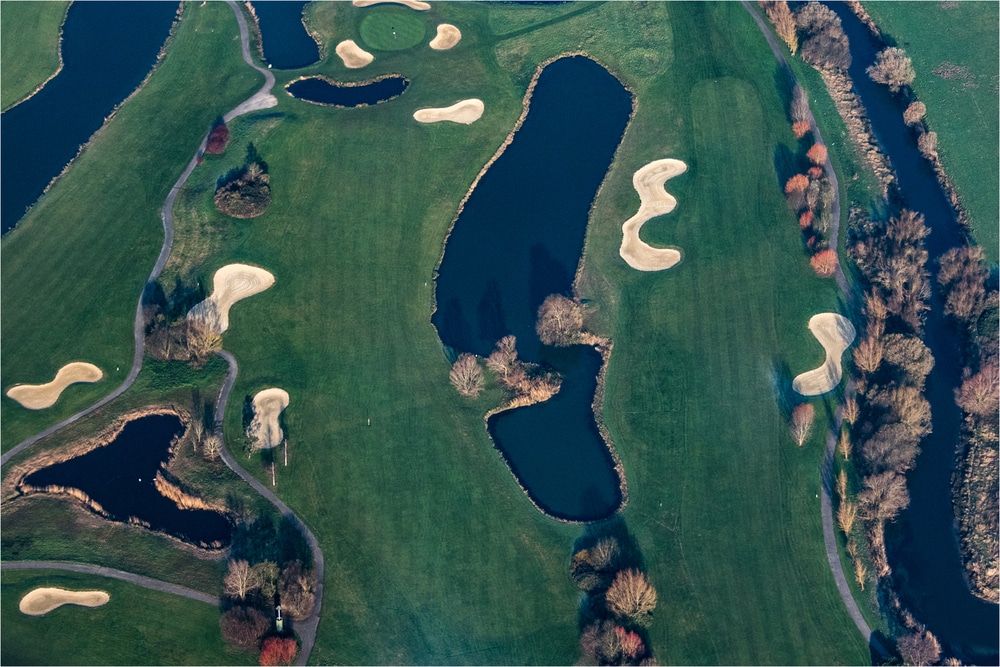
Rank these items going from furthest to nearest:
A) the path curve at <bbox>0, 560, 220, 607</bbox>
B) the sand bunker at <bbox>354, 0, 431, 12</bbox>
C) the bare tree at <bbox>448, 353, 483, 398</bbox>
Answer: the sand bunker at <bbox>354, 0, 431, 12</bbox> < the bare tree at <bbox>448, 353, 483, 398</bbox> < the path curve at <bbox>0, 560, 220, 607</bbox>

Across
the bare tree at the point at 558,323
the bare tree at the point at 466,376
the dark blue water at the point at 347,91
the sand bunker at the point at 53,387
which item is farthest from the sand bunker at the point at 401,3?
the sand bunker at the point at 53,387

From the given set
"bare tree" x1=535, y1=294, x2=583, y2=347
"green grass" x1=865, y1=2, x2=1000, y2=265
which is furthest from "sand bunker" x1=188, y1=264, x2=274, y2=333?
"green grass" x1=865, y1=2, x2=1000, y2=265

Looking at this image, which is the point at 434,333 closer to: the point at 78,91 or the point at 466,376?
the point at 466,376

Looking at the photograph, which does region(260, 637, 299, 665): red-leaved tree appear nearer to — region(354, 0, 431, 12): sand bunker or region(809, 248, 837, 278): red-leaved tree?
region(809, 248, 837, 278): red-leaved tree

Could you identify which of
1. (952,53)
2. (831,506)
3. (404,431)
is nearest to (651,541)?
(831,506)

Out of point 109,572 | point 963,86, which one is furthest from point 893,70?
point 109,572
